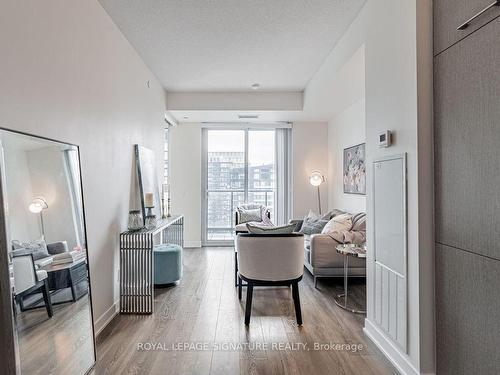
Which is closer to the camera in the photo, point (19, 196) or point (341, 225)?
point (19, 196)

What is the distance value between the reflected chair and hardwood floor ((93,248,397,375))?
29.8 inches

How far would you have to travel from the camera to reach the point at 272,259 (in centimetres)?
277

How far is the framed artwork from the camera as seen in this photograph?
4570 mm

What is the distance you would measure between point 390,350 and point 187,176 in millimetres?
4850

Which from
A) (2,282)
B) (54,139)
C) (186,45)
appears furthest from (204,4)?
(2,282)

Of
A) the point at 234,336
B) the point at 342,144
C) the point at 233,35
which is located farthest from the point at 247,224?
the point at 342,144

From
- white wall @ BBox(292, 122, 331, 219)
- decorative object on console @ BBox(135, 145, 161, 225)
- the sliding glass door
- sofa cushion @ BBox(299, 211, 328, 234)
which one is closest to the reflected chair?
decorative object on console @ BBox(135, 145, 161, 225)

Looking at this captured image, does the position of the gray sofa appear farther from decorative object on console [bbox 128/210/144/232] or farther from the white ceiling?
the white ceiling

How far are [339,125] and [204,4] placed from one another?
3674 mm

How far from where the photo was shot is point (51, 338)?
1.77m

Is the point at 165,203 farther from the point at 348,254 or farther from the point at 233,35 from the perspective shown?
the point at 348,254

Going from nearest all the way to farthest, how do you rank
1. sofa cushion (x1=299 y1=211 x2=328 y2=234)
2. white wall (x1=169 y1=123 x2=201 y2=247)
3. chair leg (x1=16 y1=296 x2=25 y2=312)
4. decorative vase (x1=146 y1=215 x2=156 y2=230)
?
chair leg (x1=16 y1=296 x2=25 y2=312) → decorative vase (x1=146 y1=215 x2=156 y2=230) → sofa cushion (x1=299 y1=211 x2=328 y2=234) → white wall (x1=169 y1=123 x2=201 y2=247)

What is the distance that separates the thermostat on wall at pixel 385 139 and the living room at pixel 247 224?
17 millimetres

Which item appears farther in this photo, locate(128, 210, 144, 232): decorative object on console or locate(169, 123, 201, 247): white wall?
locate(169, 123, 201, 247): white wall
